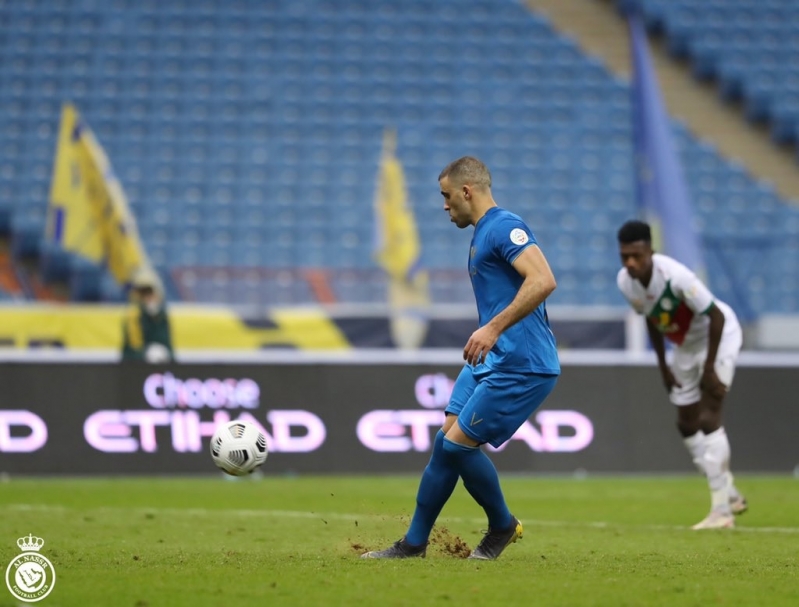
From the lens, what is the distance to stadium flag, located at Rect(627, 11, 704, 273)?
698 inches

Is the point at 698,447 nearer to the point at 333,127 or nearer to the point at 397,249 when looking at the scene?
the point at 397,249

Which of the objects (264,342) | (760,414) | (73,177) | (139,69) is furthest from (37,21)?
(760,414)

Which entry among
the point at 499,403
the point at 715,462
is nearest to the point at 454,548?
the point at 499,403

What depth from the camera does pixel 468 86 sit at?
83.3 feet

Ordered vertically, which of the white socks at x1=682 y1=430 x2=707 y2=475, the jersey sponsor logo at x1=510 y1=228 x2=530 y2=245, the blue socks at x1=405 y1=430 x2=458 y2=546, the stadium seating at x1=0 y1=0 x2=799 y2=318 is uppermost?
the stadium seating at x1=0 y1=0 x2=799 y2=318

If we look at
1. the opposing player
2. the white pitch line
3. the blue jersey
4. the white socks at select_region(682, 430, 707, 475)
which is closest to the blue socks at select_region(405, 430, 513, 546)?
the blue jersey

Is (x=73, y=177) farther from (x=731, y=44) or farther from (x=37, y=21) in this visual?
(x=731, y=44)

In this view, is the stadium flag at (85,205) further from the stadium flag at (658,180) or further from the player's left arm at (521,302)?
the player's left arm at (521,302)

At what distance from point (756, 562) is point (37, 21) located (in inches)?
851

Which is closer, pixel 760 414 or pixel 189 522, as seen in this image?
pixel 189 522

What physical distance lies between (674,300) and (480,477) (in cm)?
325

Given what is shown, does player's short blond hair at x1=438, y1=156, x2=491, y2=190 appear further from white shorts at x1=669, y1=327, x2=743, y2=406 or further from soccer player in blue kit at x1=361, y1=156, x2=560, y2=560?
white shorts at x1=669, y1=327, x2=743, y2=406

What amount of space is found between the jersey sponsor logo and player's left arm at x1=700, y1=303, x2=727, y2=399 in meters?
3.18

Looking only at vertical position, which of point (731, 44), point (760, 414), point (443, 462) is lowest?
point (443, 462)
